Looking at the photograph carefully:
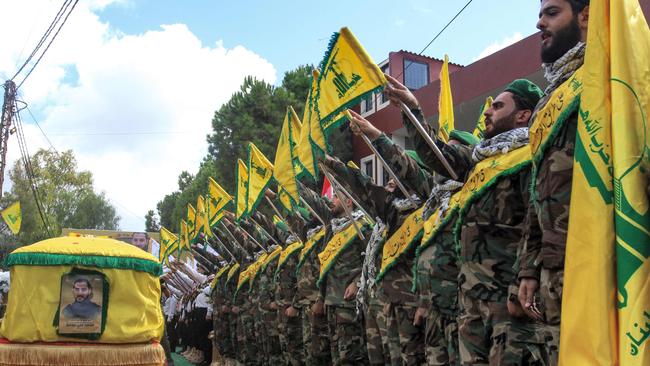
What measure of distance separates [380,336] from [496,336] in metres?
2.04

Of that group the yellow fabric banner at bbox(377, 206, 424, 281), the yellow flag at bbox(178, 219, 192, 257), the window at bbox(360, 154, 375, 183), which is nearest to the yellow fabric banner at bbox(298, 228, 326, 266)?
the yellow fabric banner at bbox(377, 206, 424, 281)

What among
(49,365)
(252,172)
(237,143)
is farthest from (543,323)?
(237,143)

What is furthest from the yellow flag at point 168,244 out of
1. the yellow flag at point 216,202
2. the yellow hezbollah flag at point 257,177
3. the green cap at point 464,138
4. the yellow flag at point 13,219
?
the yellow flag at point 13,219

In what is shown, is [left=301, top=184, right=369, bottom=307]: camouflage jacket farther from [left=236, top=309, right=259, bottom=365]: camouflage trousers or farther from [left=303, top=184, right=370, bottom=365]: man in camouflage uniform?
[left=236, top=309, right=259, bottom=365]: camouflage trousers

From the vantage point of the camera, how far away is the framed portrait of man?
4070 mm

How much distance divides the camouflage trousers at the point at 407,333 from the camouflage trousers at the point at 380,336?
1.5 inches

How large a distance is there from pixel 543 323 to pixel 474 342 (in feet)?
2.03

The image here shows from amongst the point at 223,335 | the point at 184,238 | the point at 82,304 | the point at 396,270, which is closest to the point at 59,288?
the point at 82,304

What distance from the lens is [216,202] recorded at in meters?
9.40

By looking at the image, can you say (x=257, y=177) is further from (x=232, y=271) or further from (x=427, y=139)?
(x=427, y=139)

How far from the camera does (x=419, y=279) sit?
380 centimetres

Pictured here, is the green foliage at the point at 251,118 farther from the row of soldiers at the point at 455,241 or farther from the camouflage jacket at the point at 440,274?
the camouflage jacket at the point at 440,274

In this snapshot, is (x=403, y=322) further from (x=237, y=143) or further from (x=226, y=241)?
(x=237, y=143)

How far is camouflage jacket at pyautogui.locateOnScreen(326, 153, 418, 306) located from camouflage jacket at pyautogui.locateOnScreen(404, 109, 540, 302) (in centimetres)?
135
